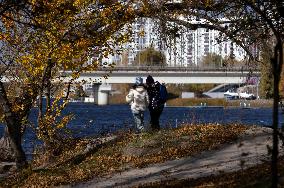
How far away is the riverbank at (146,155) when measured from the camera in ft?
45.7

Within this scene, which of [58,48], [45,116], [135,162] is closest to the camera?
[135,162]

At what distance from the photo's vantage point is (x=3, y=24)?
17453 mm

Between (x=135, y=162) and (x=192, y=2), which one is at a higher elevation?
(x=192, y=2)

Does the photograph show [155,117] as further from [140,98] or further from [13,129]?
[13,129]

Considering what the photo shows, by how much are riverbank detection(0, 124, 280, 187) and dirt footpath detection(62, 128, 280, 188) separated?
0.07 ft

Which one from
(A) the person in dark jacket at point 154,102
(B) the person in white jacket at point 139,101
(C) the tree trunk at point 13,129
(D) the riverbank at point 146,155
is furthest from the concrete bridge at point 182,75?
(C) the tree trunk at point 13,129

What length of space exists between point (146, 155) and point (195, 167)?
2.24 m

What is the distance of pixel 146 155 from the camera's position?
15.6m

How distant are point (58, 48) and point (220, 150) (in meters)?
4.86

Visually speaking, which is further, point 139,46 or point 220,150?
point 139,46

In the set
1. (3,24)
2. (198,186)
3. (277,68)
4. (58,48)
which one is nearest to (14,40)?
(3,24)

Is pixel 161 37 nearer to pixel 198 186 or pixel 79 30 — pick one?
pixel 79 30

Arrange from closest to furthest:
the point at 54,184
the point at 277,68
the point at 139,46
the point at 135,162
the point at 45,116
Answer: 1. the point at 277,68
2. the point at 54,184
3. the point at 135,162
4. the point at 45,116
5. the point at 139,46

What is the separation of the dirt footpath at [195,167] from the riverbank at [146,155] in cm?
2
